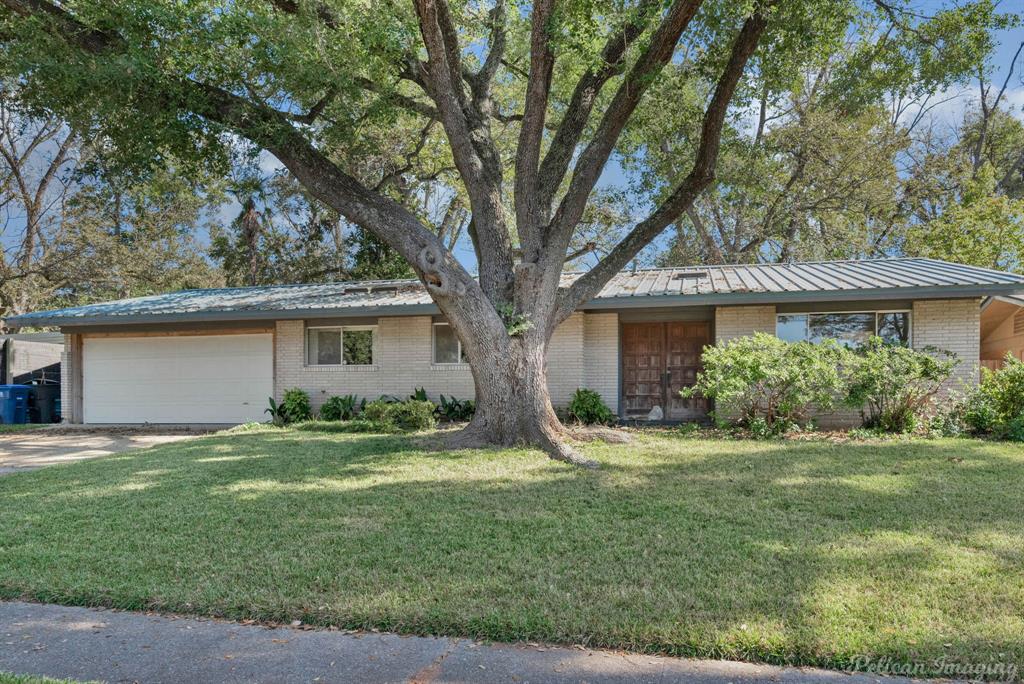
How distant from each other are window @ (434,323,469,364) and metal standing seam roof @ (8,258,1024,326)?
34.3 inches

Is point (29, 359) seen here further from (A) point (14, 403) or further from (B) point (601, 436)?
(B) point (601, 436)

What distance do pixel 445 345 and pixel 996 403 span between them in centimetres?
1044

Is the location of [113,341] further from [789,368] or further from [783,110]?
[783,110]

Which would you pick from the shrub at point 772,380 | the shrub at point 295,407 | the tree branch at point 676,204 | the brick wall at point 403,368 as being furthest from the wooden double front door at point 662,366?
the shrub at point 295,407

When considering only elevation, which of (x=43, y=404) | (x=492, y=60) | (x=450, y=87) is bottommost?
(x=43, y=404)

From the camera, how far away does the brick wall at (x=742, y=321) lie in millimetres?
13148

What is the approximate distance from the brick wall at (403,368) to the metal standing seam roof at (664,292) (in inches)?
29.3

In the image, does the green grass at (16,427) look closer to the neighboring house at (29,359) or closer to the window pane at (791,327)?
the neighboring house at (29,359)

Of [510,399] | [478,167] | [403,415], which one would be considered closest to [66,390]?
[403,415]

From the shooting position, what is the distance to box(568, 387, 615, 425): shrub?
13.3 metres

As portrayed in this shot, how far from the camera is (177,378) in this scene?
16109 mm

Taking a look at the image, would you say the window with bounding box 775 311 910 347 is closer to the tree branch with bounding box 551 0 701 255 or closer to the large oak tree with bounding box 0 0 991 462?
the large oak tree with bounding box 0 0 991 462

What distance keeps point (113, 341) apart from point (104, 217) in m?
11.0

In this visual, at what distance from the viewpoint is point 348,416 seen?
1462 centimetres
